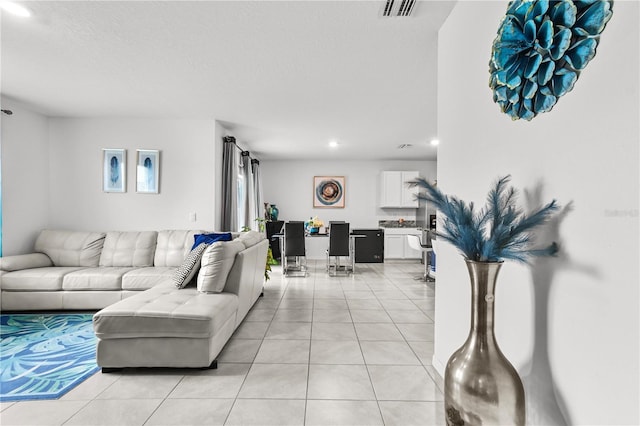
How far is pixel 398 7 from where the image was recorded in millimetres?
2027

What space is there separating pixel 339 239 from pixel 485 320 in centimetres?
475

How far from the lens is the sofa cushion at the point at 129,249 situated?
13.4ft

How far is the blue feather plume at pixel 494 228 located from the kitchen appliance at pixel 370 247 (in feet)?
18.7

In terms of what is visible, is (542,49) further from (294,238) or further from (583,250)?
(294,238)

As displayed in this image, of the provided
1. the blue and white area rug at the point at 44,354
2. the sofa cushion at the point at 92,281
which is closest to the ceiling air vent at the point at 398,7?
the blue and white area rug at the point at 44,354

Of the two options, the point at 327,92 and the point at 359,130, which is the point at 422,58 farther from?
the point at 359,130

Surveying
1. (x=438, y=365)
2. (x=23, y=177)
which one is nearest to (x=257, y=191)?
(x=23, y=177)

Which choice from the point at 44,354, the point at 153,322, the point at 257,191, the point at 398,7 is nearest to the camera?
the point at 398,7

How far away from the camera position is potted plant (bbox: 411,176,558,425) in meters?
1.14

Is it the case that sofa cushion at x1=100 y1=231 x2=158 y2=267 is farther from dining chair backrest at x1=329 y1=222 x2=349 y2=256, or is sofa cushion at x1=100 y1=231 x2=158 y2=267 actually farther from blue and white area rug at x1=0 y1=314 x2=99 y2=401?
dining chair backrest at x1=329 y1=222 x2=349 y2=256

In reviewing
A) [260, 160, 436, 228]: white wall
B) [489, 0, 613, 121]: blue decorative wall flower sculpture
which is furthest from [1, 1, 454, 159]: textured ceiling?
[260, 160, 436, 228]: white wall

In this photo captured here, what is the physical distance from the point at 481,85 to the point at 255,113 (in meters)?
3.26

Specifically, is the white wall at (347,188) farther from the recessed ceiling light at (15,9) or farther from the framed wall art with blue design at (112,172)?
the recessed ceiling light at (15,9)

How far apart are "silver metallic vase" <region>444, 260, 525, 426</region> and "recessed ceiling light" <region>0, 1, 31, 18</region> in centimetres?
322
